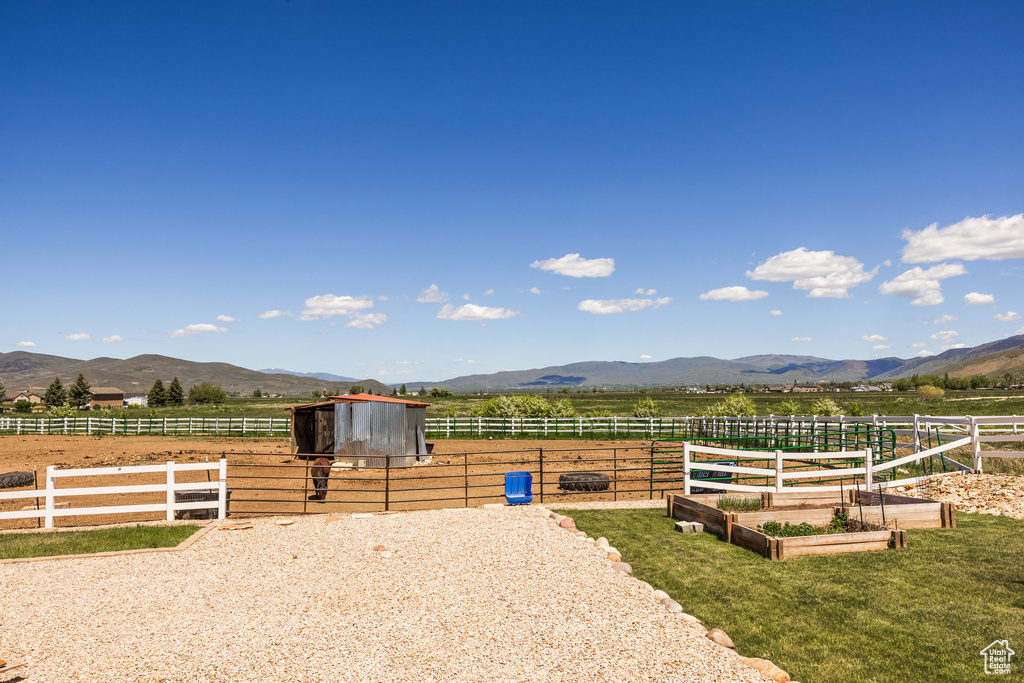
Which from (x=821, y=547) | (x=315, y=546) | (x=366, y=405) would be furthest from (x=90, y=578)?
(x=366, y=405)

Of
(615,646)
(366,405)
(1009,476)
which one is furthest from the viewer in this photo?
(366,405)

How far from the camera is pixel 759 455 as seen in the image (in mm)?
12672

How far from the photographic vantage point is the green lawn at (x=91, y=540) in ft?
33.6

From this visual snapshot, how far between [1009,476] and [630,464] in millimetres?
11676

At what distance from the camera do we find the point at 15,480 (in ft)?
63.3

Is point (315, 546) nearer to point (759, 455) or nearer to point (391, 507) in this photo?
point (391, 507)

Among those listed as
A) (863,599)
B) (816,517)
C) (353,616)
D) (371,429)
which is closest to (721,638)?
(863,599)

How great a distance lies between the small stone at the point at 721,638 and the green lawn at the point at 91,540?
9.09m

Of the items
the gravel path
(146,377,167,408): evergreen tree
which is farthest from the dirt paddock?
(146,377,167,408): evergreen tree

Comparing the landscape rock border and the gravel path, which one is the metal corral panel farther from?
the landscape rock border

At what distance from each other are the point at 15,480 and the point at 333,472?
32.9 ft

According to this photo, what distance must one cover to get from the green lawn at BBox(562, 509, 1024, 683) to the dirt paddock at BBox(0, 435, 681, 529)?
12.8 ft

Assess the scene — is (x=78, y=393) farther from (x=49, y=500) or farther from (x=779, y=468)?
(x=779, y=468)

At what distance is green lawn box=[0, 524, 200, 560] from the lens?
10250 mm
